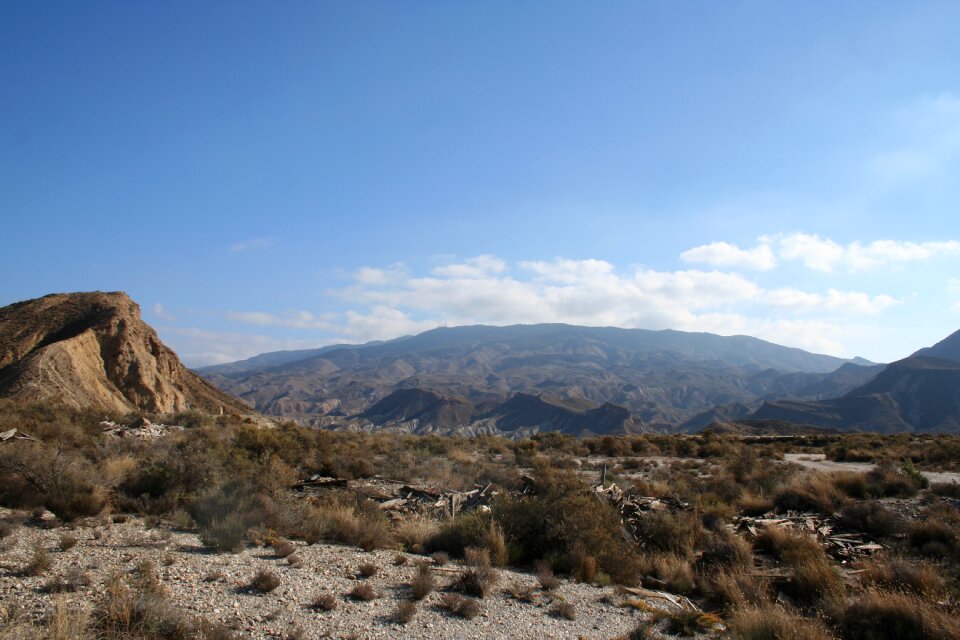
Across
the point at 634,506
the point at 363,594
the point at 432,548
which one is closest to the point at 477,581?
the point at 363,594

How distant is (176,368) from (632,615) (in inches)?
2139

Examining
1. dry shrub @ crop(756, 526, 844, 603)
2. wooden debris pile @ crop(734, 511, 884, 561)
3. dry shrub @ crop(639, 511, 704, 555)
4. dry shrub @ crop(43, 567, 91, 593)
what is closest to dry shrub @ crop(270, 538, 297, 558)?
dry shrub @ crop(43, 567, 91, 593)

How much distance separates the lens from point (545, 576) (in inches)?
343

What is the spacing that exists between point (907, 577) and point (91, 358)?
163ft

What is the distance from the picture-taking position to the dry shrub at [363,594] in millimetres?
7234

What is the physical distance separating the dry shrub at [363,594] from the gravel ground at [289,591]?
0.31 ft

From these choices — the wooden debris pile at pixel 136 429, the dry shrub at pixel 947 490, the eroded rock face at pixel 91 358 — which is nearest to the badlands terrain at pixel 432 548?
the dry shrub at pixel 947 490

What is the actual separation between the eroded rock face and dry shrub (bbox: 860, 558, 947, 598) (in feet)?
121

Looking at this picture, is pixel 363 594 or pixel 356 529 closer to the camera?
pixel 363 594

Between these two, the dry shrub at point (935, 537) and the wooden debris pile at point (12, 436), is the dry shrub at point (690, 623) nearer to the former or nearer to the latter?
the dry shrub at point (935, 537)

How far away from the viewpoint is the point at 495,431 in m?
141

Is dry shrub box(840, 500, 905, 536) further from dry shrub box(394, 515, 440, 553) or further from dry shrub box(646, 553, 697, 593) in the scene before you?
dry shrub box(394, 515, 440, 553)

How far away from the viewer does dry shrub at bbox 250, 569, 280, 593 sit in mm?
7023

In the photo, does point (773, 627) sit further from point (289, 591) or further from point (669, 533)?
point (289, 591)
